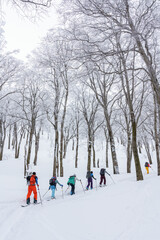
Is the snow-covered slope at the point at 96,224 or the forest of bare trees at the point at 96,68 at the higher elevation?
the forest of bare trees at the point at 96,68

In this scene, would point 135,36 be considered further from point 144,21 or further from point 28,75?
point 28,75

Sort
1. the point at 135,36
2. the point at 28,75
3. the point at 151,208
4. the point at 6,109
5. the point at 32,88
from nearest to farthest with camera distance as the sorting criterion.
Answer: the point at 151,208 < the point at 135,36 < the point at 28,75 < the point at 32,88 < the point at 6,109

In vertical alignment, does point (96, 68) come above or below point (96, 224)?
above

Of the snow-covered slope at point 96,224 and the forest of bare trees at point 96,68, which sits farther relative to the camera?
the forest of bare trees at point 96,68

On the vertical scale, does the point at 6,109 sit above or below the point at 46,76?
below

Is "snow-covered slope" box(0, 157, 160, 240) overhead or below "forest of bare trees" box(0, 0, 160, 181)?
below

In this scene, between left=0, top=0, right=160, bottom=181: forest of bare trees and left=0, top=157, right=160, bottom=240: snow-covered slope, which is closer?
left=0, top=157, right=160, bottom=240: snow-covered slope

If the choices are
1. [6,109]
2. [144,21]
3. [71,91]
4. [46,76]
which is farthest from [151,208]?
[6,109]

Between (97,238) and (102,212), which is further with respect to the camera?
(102,212)

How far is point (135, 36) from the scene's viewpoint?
18.8ft

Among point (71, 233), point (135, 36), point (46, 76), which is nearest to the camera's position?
point (71, 233)

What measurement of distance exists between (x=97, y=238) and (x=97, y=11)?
307 inches

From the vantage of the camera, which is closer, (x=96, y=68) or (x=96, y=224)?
(x=96, y=224)

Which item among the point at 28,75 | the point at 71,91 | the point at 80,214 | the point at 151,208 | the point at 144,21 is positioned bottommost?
the point at 80,214
